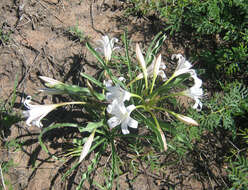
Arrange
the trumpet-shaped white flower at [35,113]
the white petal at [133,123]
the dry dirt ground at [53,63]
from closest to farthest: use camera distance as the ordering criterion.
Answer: the white petal at [133,123] → the trumpet-shaped white flower at [35,113] → the dry dirt ground at [53,63]

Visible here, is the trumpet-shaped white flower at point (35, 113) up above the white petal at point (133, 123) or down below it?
above

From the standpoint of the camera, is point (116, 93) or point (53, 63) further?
point (53, 63)

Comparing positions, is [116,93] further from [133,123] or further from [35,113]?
[35,113]

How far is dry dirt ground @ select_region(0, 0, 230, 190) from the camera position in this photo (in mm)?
2250

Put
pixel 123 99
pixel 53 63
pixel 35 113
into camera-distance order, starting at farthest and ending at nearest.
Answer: pixel 53 63
pixel 35 113
pixel 123 99

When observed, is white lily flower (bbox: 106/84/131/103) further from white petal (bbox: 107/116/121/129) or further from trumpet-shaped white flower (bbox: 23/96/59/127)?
trumpet-shaped white flower (bbox: 23/96/59/127)

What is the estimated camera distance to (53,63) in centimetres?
249

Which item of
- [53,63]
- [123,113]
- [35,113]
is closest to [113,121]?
[123,113]

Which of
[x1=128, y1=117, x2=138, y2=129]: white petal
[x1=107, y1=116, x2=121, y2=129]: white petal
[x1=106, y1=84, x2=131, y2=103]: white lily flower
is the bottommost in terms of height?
[x1=128, y1=117, x2=138, y2=129]: white petal

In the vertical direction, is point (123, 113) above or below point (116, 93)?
below

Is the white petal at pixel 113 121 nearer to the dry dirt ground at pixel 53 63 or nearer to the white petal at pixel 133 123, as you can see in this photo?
the white petal at pixel 133 123

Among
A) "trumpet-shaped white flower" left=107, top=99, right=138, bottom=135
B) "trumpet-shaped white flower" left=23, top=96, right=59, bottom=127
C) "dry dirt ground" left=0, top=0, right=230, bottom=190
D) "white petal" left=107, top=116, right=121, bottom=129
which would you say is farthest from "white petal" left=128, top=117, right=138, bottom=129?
"dry dirt ground" left=0, top=0, right=230, bottom=190

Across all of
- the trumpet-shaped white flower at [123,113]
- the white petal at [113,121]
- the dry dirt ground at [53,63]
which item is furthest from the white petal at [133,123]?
the dry dirt ground at [53,63]

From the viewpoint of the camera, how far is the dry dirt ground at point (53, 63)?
2.25 meters
